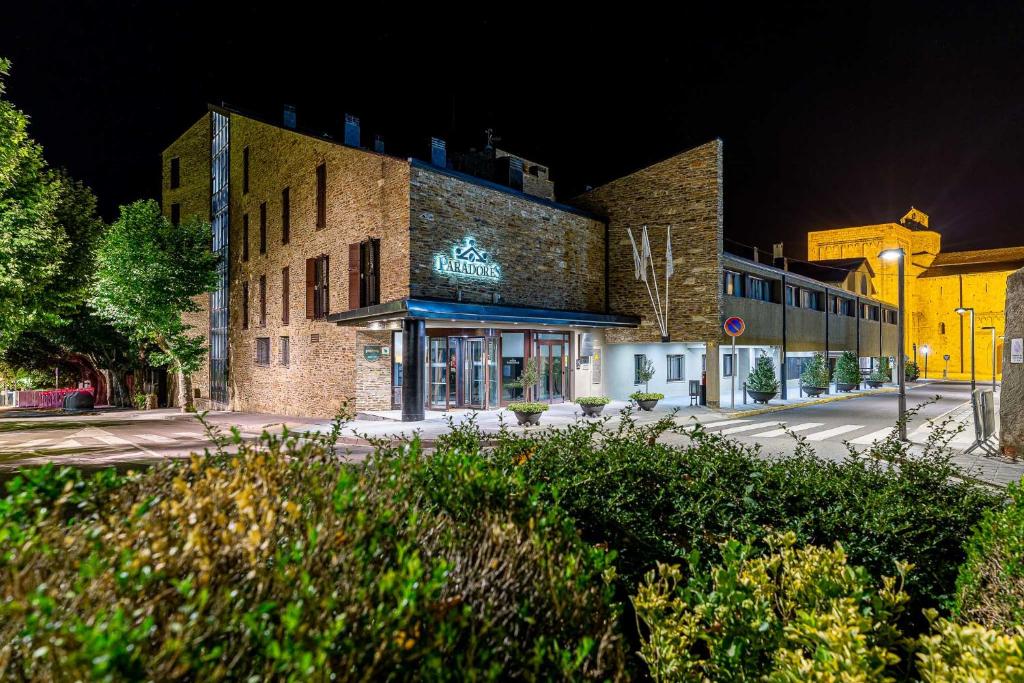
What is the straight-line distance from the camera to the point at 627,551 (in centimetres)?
343

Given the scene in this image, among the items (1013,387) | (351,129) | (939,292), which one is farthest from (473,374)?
A: (939,292)

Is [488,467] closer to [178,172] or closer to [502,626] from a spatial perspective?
[502,626]

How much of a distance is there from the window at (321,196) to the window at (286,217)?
269cm

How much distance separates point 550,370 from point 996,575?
21.9m

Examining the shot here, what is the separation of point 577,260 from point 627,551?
2278cm

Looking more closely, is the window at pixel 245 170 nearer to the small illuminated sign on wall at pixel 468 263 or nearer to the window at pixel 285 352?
the window at pixel 285 352

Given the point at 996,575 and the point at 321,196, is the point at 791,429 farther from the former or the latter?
the point at 321,196

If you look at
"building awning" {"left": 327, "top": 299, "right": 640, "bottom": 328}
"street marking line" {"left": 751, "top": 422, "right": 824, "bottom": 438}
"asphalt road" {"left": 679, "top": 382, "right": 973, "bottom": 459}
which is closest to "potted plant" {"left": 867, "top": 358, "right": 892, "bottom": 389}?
"asphalt road" {"left": 679, "top": 382, "right": 973, "bottom": 459}

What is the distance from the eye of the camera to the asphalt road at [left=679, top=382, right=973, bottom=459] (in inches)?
521

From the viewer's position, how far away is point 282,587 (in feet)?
6.15

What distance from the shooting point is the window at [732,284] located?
26156 millimetres

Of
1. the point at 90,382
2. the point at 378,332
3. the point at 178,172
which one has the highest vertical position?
the point at 178,172

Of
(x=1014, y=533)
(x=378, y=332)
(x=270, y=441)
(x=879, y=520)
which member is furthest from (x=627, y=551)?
(x=378, y=332)

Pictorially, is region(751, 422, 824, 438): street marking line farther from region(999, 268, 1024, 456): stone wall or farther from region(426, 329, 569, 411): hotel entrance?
region(426, 329, 569, 411): hotel entrance
